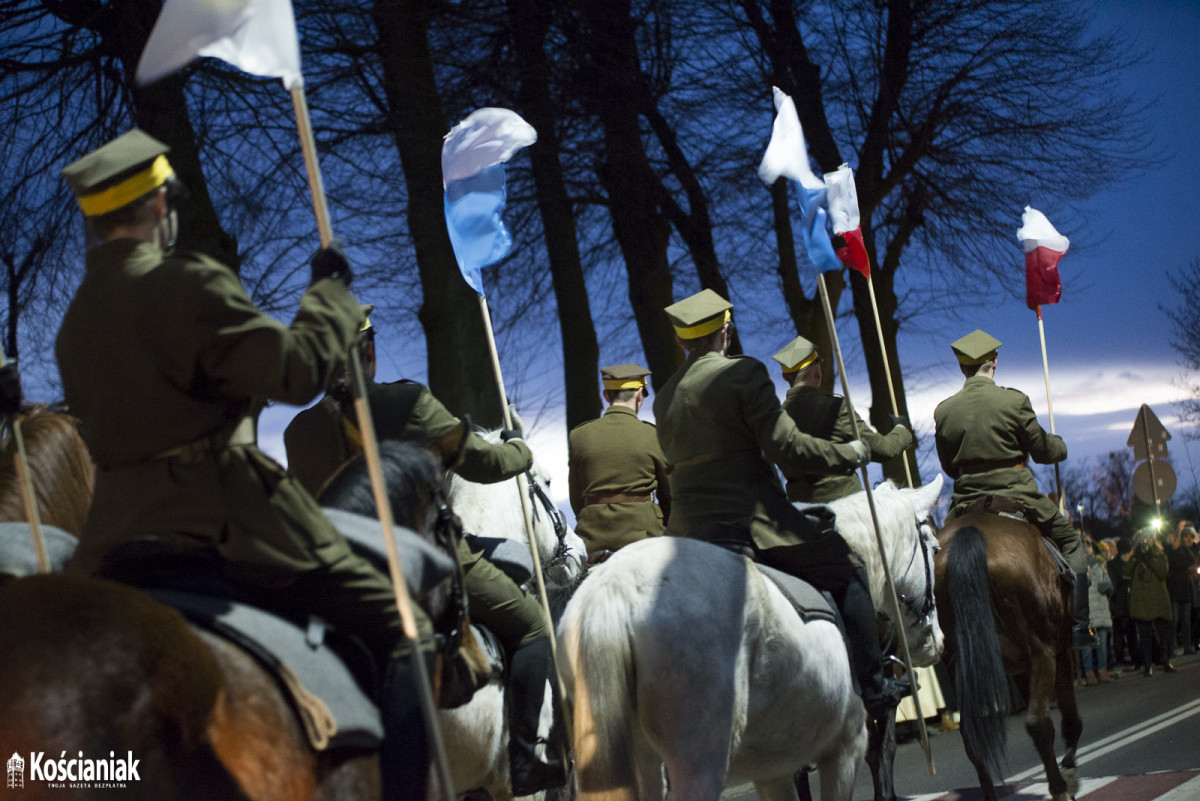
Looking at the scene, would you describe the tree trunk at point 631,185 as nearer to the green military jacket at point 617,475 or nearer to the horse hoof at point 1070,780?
the green military jacket at point 617,475

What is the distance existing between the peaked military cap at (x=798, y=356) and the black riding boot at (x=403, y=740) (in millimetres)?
5495

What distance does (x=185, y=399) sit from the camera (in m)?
2.79

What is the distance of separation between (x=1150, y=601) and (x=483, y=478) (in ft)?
50.4

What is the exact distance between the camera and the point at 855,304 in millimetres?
16609

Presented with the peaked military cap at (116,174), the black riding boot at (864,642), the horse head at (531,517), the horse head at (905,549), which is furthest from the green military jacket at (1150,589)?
the peaked military cap at (116,174)

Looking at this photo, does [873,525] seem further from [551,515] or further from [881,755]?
[881,755]

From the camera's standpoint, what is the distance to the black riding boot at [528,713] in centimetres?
548

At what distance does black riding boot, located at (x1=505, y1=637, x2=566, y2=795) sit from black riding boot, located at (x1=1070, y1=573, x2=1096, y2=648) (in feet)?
14.1

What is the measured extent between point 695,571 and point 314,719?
231 centimetres

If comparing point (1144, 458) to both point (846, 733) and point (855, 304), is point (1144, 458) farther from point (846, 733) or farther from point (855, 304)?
point (846, 733)

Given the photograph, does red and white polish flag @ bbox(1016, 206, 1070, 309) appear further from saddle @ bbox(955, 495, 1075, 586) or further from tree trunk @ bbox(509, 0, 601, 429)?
tree trunk @ bbox(509, 0, 601, 429)

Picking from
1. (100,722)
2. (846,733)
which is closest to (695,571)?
(846,733)

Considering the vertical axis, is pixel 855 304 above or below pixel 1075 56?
below

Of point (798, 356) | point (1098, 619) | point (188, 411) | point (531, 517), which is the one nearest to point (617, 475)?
point (798, 356)
